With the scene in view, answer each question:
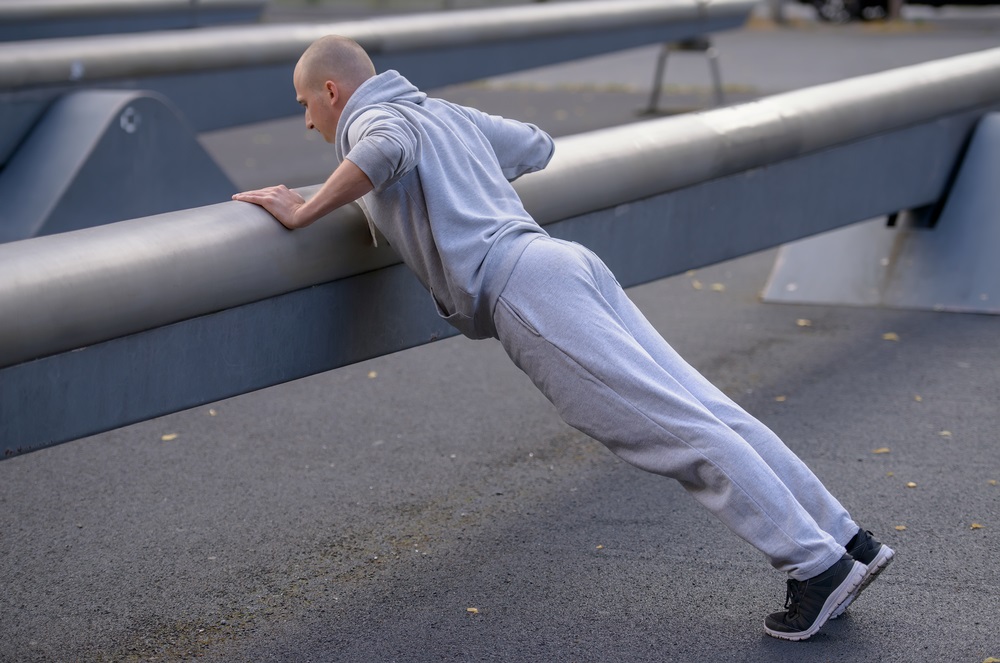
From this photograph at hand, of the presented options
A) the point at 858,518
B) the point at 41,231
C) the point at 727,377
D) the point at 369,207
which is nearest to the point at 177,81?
the point at 41,231

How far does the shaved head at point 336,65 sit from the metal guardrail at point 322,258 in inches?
12.5

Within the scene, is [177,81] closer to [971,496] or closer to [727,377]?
[727,377]

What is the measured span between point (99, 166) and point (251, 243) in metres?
3.35

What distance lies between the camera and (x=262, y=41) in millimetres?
7469

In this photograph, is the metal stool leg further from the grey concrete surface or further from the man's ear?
the man's ear

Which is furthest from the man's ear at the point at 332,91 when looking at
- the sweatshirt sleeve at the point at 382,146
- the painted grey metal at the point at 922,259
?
the painted grey metal at the point at 922,259

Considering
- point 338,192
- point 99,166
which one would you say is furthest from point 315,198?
point 99,166

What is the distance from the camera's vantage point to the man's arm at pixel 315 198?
9.21ft

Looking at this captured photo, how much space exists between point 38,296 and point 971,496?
8.53ft

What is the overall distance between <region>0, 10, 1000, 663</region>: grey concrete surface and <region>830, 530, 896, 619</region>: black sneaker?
0.11 meters

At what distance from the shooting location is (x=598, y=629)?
2.99m

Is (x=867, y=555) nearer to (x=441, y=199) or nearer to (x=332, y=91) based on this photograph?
(x=441, y=199)

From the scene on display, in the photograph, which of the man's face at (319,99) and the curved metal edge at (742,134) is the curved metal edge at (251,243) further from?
the man's face at (319,99)

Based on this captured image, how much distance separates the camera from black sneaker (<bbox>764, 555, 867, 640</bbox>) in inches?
112
